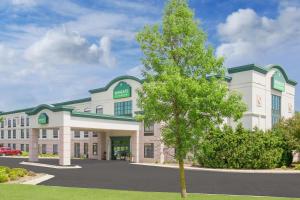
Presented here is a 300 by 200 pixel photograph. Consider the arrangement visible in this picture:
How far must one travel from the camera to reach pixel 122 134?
50500mm

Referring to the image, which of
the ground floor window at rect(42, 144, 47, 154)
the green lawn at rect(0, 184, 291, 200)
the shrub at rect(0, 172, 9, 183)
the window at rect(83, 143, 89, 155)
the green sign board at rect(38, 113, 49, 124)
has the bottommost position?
the ground floor window at rect(42, 144, 47, 154)

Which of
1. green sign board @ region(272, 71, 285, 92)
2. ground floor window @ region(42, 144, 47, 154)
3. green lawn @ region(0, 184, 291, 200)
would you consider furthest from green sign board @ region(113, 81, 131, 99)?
green lawn @ region(0, 184, 291, 200)

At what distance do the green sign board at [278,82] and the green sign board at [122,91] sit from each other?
1918cm

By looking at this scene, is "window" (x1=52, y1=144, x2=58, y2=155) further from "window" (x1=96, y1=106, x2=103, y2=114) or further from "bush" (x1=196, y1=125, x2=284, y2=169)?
"bush" (x1=196, y1=125, x2=284, y2=169)

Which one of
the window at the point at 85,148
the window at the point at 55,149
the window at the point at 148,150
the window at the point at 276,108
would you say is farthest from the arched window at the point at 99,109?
the window at the point at 276,108

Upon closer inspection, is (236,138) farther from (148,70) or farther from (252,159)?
(148,70)

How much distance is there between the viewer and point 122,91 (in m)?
52.1

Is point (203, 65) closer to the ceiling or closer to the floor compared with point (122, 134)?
closer to the ceiling

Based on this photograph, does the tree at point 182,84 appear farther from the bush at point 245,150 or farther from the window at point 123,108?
the window at point 123,108

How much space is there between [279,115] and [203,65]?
1442 inches

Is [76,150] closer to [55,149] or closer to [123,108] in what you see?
[55,149]

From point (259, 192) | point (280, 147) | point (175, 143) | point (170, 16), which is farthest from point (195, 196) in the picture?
point (280, 147)

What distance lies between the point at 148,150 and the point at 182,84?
33712mm

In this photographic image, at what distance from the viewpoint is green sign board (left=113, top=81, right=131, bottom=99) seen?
Result: 2015 inches
